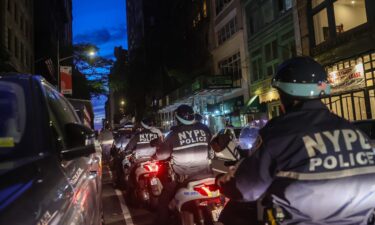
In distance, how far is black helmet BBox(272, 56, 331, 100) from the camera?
239 centimetres

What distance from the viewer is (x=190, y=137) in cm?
538

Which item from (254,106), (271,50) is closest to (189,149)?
(271,50)

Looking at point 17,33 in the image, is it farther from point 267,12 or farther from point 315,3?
point 315,3

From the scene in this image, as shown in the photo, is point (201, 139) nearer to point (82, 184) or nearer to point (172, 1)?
point (82, 184)

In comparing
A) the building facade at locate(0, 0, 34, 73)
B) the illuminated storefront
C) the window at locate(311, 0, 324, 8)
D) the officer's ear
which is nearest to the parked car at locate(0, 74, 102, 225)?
the officer's ear

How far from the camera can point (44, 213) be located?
1.84m

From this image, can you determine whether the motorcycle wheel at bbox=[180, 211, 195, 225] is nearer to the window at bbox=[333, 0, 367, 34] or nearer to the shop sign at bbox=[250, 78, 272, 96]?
the window at bbox=[333, 0, 367, 34]

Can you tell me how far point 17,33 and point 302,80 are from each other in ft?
116

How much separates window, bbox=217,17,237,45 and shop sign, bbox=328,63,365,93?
14.6m

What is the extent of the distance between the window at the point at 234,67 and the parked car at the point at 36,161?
29690 millimetres

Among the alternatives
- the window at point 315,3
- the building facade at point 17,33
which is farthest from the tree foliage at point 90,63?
the window at point 315,3

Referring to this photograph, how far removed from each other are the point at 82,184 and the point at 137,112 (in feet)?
227

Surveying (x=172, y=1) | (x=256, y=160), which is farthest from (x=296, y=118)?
(x=172, y=1)

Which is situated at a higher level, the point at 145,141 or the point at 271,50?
the point at 271,50
